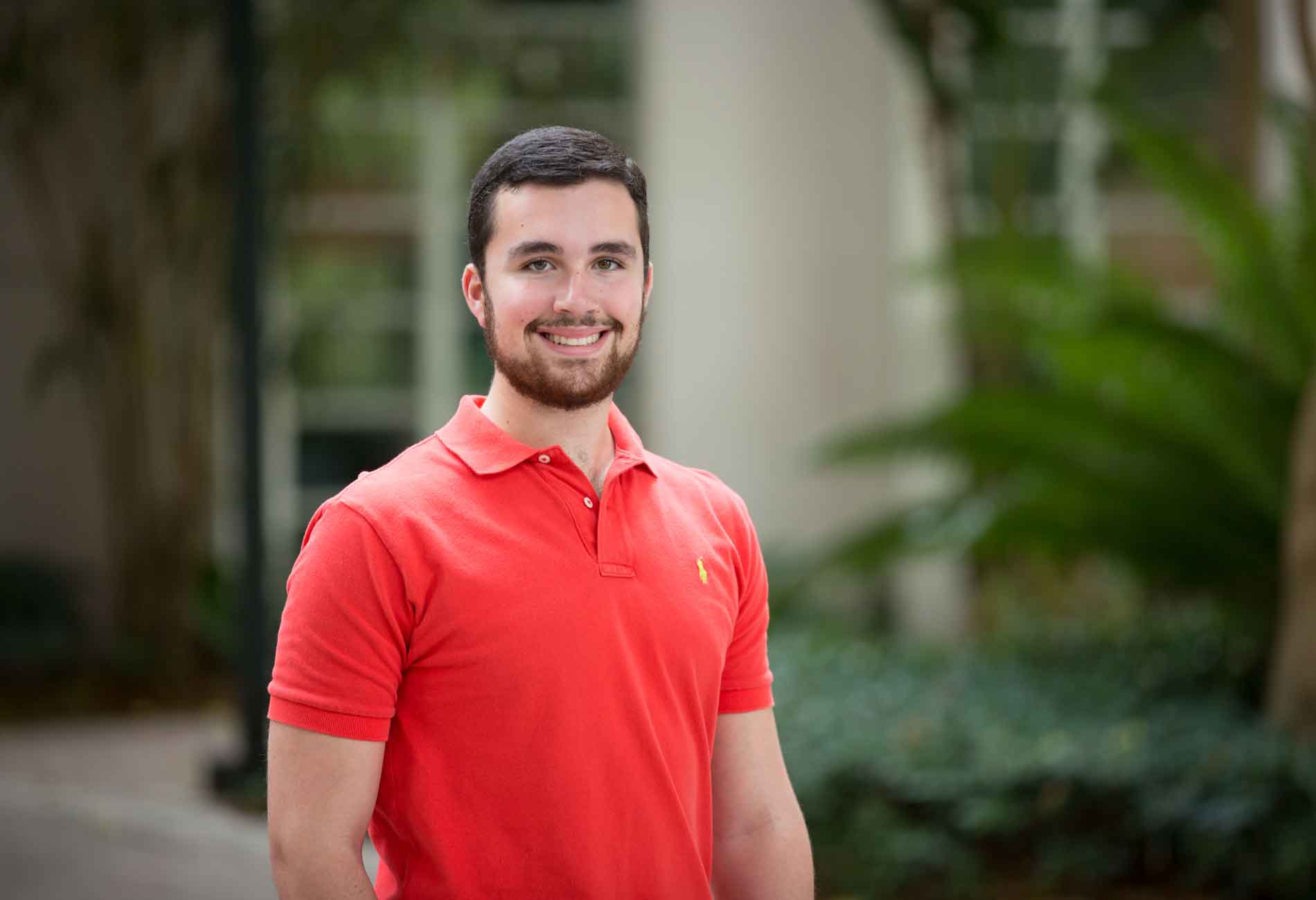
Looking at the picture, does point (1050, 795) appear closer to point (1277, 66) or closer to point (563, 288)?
point (563, 288)

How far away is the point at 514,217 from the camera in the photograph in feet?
4.90

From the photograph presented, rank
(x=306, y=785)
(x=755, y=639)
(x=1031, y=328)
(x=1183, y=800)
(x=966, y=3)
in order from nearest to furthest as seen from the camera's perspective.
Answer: (x=306, y=785), (x=755, y=639), (x=1183, y=800), (x=1031, y=328), (x=966, y=3)

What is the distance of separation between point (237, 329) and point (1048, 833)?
3.20m

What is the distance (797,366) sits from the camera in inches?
330

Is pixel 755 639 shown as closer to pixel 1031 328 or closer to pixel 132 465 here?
pixel 1031 328

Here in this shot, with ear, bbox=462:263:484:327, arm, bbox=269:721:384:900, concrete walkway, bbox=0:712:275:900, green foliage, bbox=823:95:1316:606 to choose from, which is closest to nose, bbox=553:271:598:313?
ear, bbox=462:263:484:327

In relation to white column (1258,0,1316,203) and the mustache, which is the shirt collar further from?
white column (1258,0,1316,203)

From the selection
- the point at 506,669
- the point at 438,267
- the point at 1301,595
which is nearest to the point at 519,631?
the point at 506,669

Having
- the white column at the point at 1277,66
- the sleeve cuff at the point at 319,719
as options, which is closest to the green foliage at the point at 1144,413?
the white column at the point at 1277,66

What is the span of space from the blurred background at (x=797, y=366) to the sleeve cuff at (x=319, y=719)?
2.90m

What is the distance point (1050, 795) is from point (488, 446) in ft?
9.99

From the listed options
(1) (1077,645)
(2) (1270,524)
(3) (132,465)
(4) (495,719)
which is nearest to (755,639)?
(4) (495,719)

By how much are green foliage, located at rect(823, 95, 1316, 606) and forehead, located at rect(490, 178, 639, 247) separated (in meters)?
3.93

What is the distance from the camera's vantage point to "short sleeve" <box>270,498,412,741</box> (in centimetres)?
141
